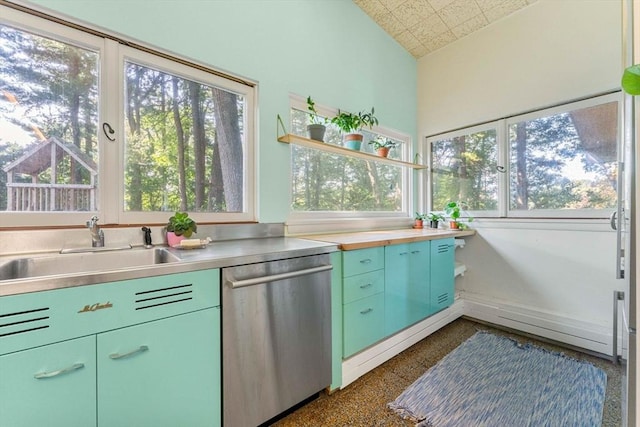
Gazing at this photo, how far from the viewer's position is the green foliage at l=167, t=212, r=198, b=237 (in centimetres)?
147

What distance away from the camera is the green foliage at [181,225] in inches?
57.9

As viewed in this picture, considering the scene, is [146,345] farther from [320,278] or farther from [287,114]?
[287,114]

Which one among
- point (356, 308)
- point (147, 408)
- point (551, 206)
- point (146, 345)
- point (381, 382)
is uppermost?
point (551, 206)

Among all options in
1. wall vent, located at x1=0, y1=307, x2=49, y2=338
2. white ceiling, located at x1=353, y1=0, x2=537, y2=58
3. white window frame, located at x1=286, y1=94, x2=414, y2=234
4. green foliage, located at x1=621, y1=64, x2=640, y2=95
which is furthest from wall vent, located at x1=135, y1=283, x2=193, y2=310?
white ceiling, located at x1=353, y1=0, x2=537, y2=58

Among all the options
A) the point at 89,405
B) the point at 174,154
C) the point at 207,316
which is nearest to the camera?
the point at 89,405

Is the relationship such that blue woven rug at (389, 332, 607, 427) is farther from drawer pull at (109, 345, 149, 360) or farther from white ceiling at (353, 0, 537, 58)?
white ceiling at (353, 0, 537, 58)

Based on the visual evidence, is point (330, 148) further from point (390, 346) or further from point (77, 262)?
point (77, 262)

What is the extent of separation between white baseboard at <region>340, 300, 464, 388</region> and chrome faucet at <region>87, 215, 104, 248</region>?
4.90ft

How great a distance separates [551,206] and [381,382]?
210 cm

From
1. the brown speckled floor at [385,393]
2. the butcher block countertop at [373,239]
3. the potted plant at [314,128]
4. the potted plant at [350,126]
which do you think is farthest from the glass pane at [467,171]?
the potted plant at [314,128]

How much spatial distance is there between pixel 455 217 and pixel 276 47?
7.66ft

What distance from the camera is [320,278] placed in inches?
58.7

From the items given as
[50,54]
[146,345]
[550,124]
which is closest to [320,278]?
[146,345]

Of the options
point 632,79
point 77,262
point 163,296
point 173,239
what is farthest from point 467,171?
point 77,262
